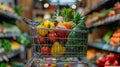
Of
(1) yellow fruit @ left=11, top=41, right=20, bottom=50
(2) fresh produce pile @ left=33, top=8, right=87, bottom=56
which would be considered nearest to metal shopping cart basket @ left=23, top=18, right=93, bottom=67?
(2) fresh produce pile @ left=33, top=8, right=87, bottom=56

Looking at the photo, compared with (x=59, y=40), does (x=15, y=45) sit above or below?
below

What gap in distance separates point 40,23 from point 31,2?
927 cm

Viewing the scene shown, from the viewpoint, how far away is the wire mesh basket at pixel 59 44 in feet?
6.36

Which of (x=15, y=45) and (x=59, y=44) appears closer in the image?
(x=59, y=44)

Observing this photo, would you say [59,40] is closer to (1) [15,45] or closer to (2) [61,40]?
(2) [61,40]

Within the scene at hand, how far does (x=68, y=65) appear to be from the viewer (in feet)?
6.71

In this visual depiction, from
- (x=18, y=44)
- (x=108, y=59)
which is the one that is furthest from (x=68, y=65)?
(x=18, y=44)

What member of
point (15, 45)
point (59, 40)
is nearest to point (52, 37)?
point (59, 40)

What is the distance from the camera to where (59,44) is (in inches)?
77.0

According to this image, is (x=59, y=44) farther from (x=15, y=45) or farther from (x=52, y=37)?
(x=15, y=45)

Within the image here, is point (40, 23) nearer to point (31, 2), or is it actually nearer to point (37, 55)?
point (37, 55)

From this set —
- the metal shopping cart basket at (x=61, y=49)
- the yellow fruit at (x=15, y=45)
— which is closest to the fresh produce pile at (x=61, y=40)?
the metal shopping cart basket at (x=61, y=49)

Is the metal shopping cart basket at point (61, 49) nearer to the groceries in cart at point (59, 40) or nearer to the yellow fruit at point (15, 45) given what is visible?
the groceries in cart at point (59, 40)

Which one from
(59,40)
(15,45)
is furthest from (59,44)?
(15,45)
